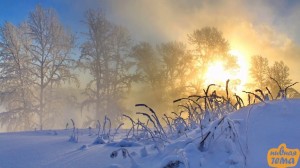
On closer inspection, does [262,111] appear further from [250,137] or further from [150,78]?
[150,78]

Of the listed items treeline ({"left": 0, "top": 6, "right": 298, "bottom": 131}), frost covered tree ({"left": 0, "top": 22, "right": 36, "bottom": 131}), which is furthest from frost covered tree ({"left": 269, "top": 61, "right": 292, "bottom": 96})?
frost covered tree ({"left": 0, "top": 22, "right": 36, "bottom": 131})

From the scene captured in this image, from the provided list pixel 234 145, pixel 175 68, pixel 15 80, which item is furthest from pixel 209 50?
pixel 234 145

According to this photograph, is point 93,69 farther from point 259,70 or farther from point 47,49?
point 259,70

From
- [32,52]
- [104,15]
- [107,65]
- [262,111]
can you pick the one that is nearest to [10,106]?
[32,52]

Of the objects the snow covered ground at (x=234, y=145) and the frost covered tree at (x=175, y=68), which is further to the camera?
the frost covered tree at (x=175, y=68)

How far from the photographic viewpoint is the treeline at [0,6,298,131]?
21.8 meters

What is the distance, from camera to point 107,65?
22.9 metres

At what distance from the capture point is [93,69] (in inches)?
883

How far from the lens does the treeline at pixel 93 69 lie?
21.8 m

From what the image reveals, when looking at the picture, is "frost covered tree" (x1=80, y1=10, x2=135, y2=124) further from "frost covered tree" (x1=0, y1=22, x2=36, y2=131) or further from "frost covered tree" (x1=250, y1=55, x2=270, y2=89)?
"frost covered tree" (x1=250, y1=55, x2=270, y2=89)

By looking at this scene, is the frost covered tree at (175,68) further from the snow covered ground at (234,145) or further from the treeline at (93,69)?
the snow covered ground at (234,145)

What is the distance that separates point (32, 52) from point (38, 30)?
5.21 feet

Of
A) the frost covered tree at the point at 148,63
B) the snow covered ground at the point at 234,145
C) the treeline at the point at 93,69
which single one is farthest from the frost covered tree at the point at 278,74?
the snow covered ground at the point at 234,145

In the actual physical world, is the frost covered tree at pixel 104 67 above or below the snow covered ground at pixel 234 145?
above
